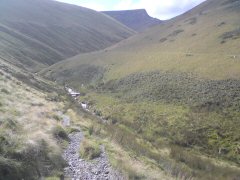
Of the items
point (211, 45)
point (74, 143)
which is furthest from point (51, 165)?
point (211, 45)

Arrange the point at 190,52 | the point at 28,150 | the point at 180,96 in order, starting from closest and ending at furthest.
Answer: the point at 28,150, the point at 180,96, the point at 190,52

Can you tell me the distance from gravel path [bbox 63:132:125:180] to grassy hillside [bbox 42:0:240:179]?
5806mm

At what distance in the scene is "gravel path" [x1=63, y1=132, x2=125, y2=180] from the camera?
57.3 ft

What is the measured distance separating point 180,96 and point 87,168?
3675 centimetres

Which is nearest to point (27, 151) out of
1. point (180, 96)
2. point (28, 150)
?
point (28, 150)

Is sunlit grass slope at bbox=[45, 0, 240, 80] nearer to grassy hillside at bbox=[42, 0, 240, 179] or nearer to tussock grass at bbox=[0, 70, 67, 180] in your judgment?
grassy hillside at bbox=[42, 0, 240, 179]

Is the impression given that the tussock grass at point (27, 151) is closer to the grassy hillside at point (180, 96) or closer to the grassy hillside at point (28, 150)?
the grassy hillside at point (28, 150)

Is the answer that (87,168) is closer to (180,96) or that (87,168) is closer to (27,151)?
(27,151)

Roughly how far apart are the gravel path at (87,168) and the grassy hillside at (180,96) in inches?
229

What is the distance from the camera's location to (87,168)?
18594 mm

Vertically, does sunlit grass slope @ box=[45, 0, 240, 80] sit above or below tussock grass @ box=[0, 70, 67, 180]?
above

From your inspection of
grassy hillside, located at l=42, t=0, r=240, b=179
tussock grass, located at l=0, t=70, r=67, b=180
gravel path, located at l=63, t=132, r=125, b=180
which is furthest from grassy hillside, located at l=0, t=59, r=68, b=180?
grassy hillside, located at l=42, t=0, r=240, b=179

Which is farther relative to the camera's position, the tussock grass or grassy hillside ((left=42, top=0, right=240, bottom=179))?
grassy hillside ((left=42, top=0, right=240, bottom=179))

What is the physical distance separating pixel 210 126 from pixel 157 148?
8.95 metres
